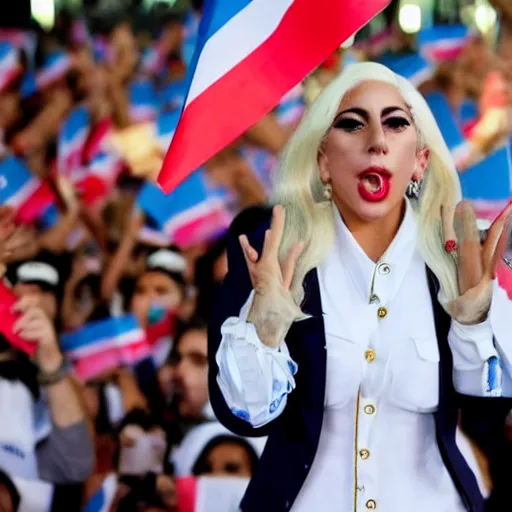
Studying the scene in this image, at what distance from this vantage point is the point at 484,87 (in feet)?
8.55

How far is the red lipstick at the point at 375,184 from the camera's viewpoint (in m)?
2.09

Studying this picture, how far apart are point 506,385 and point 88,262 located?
1.20 metres

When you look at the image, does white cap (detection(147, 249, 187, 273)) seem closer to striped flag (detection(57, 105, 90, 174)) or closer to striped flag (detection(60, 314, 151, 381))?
striped flag (detection(60, 314, 151, 381))

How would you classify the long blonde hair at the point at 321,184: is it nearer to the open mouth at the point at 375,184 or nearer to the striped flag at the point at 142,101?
the open mouth at the point at 375,184

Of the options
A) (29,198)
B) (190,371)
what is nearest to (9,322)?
(29,198)

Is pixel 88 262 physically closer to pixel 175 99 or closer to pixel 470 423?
pixel 175 99

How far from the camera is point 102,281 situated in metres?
2.75

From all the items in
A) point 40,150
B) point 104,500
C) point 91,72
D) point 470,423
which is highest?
point 91,72

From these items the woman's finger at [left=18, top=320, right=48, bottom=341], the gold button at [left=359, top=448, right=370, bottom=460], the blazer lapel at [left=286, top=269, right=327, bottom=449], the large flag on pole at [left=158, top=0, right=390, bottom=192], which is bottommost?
the gold button at [left=359, top=448, right=370, bottom=460]

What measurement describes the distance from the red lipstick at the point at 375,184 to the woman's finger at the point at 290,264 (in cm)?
17

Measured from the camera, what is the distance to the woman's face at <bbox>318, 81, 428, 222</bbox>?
209 cm

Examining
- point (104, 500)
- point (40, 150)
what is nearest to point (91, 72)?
point (40, 150)

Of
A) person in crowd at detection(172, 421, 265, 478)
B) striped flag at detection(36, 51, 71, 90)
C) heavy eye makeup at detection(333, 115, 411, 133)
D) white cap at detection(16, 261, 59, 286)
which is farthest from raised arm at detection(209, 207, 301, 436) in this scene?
striped flag at detection(36, 51, 71, 90)

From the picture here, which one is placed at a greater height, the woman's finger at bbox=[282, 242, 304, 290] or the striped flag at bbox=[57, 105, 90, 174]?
the striped flag at bbox=[57, 105, 90, 174]
